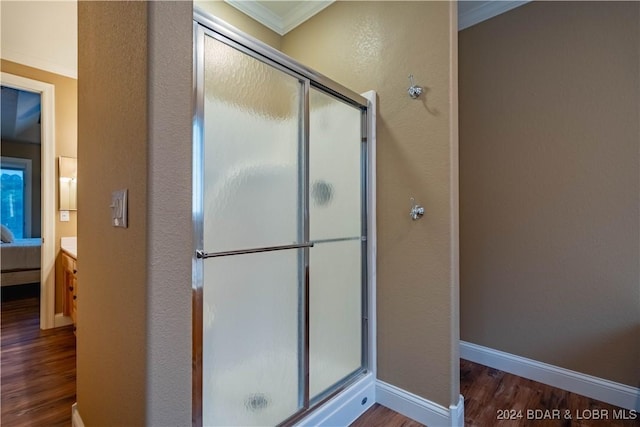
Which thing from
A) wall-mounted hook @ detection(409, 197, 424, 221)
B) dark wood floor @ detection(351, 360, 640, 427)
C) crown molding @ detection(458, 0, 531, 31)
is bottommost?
dark wood floor @ detection(351, 360, 640, 427)

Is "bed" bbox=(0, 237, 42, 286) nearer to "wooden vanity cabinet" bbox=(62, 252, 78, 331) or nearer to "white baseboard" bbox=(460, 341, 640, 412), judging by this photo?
"wooden vanity cabinet" bbox=(62, 252, 78, 331)

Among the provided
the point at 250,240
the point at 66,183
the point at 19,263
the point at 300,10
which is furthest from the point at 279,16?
the point at 19,263

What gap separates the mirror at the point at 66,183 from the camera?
3072 mm

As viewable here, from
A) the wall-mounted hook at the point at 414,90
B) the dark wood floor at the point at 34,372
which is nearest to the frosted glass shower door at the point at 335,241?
the wall-mounted hook at the point at 414,90

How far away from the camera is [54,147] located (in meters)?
3.05

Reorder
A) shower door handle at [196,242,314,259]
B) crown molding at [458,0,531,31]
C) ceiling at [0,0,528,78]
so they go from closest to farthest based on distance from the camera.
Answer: shower door handle at [196,242,314,259] → crown molding at [458,0,531,31] → ceiling at [0,0,528,78]

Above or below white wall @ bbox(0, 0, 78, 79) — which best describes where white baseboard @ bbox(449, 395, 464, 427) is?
below

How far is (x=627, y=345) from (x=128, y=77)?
282cm

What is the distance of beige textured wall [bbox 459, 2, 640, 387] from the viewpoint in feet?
6.05

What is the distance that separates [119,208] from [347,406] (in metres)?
1.56

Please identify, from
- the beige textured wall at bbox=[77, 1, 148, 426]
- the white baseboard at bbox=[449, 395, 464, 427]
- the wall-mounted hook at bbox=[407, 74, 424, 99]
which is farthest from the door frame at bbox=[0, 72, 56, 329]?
the white baseboard at bbox=[449, 395, 464, 427]

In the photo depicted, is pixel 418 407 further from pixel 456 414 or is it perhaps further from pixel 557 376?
pixel 557 376

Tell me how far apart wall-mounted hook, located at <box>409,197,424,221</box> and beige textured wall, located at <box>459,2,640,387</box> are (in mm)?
926

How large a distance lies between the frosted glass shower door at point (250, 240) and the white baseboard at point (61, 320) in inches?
112
